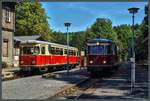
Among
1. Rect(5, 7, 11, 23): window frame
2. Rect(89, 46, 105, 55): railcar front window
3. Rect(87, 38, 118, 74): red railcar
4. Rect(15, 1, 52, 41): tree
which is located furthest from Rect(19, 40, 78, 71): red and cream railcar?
Rect(15, 1, 52, 41): tree

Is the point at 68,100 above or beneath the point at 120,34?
beneath

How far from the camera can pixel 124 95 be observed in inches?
718

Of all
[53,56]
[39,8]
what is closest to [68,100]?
[53,56]

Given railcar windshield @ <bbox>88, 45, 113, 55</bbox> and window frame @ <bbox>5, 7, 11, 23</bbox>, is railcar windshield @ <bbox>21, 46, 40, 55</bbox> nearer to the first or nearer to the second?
railcar windshield @ <bbox>88, 45, 113, 55</bbox>

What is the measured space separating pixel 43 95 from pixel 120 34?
116 ft

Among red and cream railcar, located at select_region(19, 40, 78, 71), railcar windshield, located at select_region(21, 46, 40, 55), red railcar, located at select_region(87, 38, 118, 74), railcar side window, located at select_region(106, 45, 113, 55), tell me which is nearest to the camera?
red railcar, located at select_region(87, 38, 118, 74)

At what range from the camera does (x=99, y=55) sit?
3225cm

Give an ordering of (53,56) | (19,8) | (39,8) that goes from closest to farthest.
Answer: (53,56) → (19,8) → (39,8)

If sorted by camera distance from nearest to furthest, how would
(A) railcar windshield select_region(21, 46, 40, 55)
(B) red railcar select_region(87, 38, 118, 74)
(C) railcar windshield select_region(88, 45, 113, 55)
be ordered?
(B) red railcar select_region(87, 38, 118, 74) < (C) railcar windshield select_region(88, 45, 113, 55) < (A) railcar windshield select_region(21, 46, 40, 55)

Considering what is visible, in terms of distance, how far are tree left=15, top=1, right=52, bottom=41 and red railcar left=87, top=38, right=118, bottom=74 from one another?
79.0ft

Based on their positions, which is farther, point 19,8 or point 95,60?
point 19,8

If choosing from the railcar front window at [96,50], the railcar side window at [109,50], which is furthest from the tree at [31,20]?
the railcar side window at [109,50]

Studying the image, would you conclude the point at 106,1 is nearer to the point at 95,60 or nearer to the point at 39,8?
the point at 95,60

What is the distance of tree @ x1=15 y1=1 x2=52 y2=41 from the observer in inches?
2351
